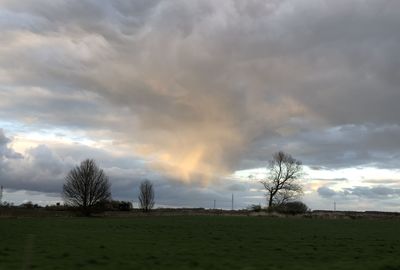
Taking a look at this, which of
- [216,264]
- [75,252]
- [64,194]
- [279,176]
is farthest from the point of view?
[279,176]

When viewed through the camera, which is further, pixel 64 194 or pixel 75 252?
pixel 64 194

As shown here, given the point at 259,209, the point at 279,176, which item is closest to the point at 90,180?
the point at 259,209

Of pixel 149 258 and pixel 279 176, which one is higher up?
pixel 279 176

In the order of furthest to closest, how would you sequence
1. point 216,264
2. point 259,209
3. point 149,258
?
point 259,209, point 149,258, point 216,264

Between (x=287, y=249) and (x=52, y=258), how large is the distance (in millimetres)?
14704

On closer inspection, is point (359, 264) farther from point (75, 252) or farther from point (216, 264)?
point (75, 252)

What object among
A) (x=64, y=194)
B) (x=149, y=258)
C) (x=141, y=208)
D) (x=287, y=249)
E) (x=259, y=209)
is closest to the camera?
(x=149, y=258)

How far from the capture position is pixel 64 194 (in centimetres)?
12281

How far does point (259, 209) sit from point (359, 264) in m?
110

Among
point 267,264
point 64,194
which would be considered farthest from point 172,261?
point 64,194

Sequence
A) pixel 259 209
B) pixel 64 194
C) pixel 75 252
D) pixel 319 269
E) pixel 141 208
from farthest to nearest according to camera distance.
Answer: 1. pixel 141 208
2. pixel 259 209
3. pixel 64 194
4. pixel 75 252
5. pixel 319 269

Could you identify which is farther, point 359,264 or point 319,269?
point 359,264

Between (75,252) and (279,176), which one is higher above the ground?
(279,176)

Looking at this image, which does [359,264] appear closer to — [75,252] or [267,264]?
[267,264]
